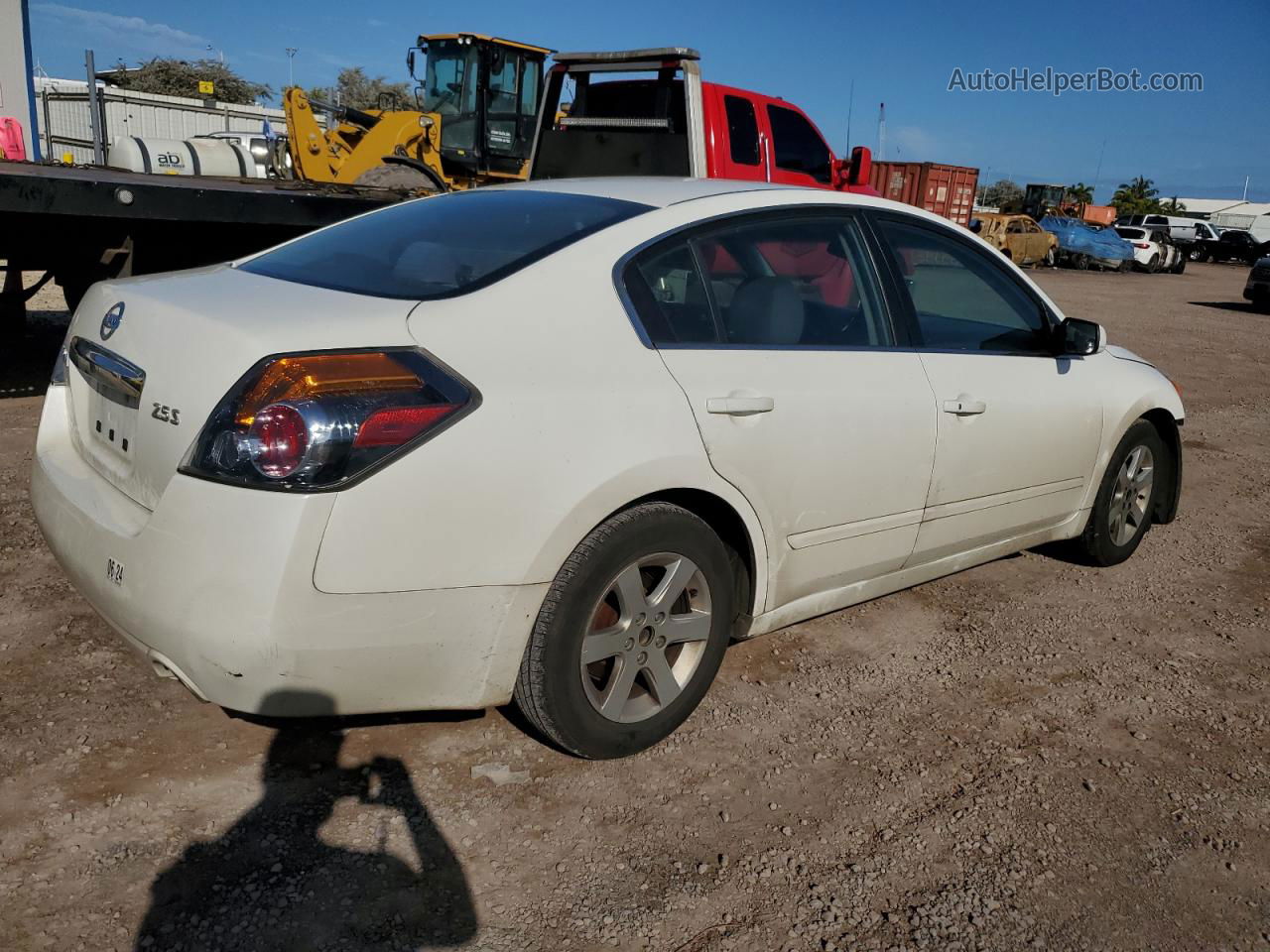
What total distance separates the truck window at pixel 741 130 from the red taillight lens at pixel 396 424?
24.1 ft

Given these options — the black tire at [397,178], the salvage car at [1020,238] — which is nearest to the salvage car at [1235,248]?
the salvage car at [1020,238]

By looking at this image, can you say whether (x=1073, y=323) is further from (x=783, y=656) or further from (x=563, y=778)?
(x=563, y=778)

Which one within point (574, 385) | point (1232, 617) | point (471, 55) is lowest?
point (1232, 617)

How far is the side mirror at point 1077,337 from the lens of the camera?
3984 mm

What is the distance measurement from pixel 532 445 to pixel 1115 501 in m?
3.21

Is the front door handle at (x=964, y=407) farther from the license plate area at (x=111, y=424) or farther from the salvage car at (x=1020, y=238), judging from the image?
the salvage car at (x=1020, y=238)

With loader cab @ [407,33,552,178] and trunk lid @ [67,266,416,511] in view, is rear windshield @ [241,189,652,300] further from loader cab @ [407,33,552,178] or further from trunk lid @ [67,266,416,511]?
loader cab @ [407,33,552,178]

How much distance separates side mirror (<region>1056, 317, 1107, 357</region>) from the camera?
3.98 metres

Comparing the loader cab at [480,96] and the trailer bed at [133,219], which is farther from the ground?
the loader cab at [480,96]

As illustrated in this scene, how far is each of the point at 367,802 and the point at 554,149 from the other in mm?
8111

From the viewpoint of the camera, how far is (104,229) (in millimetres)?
5867

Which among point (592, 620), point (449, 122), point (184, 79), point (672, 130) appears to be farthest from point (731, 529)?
point (184, 79)

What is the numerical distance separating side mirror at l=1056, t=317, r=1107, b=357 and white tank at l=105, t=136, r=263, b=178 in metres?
9.75

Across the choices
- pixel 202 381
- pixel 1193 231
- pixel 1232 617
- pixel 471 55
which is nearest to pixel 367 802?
pixel 202 381
